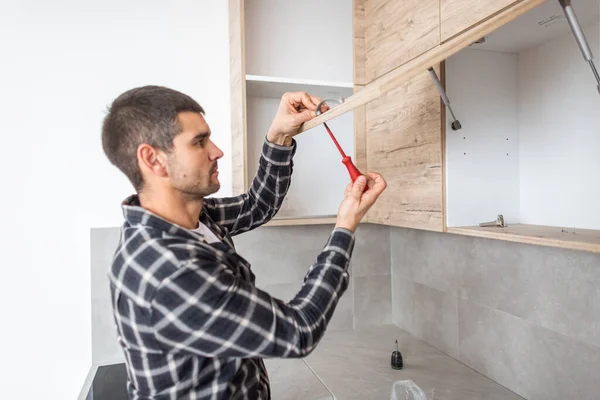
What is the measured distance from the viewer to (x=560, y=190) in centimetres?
102

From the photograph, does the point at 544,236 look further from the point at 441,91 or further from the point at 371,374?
the point at 371,374

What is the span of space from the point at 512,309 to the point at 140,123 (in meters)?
1.07

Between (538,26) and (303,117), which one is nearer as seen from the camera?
(538,26)

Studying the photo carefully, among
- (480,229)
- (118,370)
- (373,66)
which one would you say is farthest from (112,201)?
(480,229)

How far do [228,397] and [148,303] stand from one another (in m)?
0.23

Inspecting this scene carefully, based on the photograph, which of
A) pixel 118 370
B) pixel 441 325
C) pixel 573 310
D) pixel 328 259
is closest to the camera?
pixel 328 259

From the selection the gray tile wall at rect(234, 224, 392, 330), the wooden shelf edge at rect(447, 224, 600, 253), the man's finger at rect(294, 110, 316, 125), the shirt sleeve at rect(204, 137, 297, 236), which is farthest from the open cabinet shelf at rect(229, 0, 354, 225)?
the wooden shelf edge at rect(447, 224, 600, 253)

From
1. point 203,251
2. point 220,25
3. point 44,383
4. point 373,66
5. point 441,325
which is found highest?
point 220,25

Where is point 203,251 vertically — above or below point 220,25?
below

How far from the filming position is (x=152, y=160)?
0.72 metres

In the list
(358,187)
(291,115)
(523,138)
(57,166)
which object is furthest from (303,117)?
(57,166)

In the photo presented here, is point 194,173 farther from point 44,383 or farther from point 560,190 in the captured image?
point 44,383

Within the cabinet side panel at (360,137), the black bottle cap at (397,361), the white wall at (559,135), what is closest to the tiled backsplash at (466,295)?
the white wall at (559,135)

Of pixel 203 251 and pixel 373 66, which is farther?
pixel 373 66
